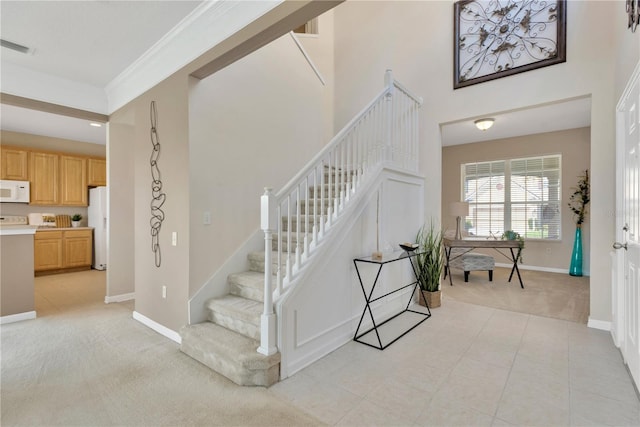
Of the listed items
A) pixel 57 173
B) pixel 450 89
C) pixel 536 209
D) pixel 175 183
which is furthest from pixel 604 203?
pixel 57 173

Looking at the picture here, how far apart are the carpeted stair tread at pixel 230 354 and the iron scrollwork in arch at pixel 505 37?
13.5 ft

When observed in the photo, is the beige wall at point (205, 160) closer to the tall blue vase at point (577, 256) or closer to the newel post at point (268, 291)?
the newel post at point (268, 291)

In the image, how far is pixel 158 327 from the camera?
317 cm

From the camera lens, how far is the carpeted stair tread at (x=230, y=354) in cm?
214

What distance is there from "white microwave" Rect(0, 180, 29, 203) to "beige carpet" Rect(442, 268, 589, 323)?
7.79 metres

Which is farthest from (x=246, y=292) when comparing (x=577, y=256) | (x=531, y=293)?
(x=577, y=256)

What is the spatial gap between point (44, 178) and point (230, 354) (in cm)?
635

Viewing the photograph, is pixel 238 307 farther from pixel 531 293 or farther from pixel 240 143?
pixel 531 293

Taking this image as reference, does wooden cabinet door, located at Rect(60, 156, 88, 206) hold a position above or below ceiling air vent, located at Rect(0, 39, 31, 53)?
below

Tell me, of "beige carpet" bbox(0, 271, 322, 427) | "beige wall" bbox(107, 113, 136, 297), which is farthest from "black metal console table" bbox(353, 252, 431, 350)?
"beige wall" bbox(107, 113, 136, 297)

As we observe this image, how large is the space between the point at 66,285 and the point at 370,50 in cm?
649

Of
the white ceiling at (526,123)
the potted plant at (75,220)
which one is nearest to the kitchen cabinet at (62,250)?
the potted plant at (75,220)

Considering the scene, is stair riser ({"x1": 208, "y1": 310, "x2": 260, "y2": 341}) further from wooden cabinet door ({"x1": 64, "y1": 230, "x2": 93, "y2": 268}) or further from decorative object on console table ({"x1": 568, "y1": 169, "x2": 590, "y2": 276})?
decorative object on console table ({"x1": 568, "y1": 169, "x2": 590, "y2": 276})

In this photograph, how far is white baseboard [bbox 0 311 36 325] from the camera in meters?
3.37
